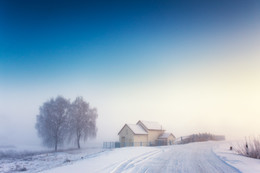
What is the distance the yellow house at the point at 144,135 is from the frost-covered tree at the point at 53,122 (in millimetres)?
14092

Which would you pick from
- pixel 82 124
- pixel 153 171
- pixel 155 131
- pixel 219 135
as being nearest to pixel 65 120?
pixel 82 124

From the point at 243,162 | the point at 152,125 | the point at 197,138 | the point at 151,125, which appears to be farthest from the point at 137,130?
the point at 243,162

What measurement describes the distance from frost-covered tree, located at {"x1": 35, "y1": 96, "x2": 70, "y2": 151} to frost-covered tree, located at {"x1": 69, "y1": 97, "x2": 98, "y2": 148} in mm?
1610

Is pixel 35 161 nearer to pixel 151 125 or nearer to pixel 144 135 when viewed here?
pixel 144 135

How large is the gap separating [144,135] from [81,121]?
15961 millimetres

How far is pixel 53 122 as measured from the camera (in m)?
39.6

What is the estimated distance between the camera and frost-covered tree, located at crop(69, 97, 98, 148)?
41.1 metres

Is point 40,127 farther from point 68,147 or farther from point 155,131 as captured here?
point 155,131

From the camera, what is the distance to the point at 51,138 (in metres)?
39.1

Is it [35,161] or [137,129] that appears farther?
[137,129]

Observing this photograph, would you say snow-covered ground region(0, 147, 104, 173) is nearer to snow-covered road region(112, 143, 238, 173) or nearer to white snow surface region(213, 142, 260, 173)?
snow-covered road region(112, 143, 238, 173)

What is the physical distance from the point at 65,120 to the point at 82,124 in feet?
13.6

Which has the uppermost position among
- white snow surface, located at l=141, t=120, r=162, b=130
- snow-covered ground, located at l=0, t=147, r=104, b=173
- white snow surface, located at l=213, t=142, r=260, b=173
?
white snow surface, located at l=141, t=120, r=162, b=130

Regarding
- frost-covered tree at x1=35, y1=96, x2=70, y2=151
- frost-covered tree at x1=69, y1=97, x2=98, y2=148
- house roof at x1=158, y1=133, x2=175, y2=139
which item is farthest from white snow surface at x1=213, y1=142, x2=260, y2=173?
frost-covered tree at x1=35, y1=96, x2=70, y2=151
